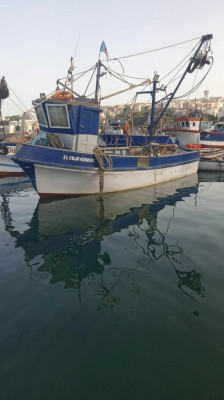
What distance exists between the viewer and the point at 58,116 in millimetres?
11562

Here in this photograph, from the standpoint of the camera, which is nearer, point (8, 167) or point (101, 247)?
point (101, 247)

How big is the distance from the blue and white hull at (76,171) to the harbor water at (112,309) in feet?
9.51

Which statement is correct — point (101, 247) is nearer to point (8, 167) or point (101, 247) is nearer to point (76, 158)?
point (76, 158)

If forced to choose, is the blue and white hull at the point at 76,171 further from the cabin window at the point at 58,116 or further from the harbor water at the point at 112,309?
the harbor water at the point at 112,309

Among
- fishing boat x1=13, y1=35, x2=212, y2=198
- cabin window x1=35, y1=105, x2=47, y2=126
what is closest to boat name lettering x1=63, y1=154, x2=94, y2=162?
fishing boat x1=13, y1=35, x2=212, y2=198

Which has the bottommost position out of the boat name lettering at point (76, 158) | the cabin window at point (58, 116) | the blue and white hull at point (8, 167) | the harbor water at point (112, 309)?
the harbor water at point (112, 309)

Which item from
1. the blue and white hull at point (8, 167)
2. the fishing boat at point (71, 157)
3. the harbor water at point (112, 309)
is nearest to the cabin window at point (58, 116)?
the fishing boat at point (71, 157)

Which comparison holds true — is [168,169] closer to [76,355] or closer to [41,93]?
[41,93]

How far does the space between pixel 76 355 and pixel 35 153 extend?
28.7 feet

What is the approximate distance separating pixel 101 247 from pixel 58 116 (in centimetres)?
749

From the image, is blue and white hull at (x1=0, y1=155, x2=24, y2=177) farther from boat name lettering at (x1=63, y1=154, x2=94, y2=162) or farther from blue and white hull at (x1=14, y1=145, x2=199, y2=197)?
boat name lettering at (x1=63, y1=154, x2=94, y2=162)

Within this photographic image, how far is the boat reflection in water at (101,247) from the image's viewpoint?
506cm

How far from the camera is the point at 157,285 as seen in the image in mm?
4887

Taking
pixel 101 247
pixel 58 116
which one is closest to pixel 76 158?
pixel 58 116
